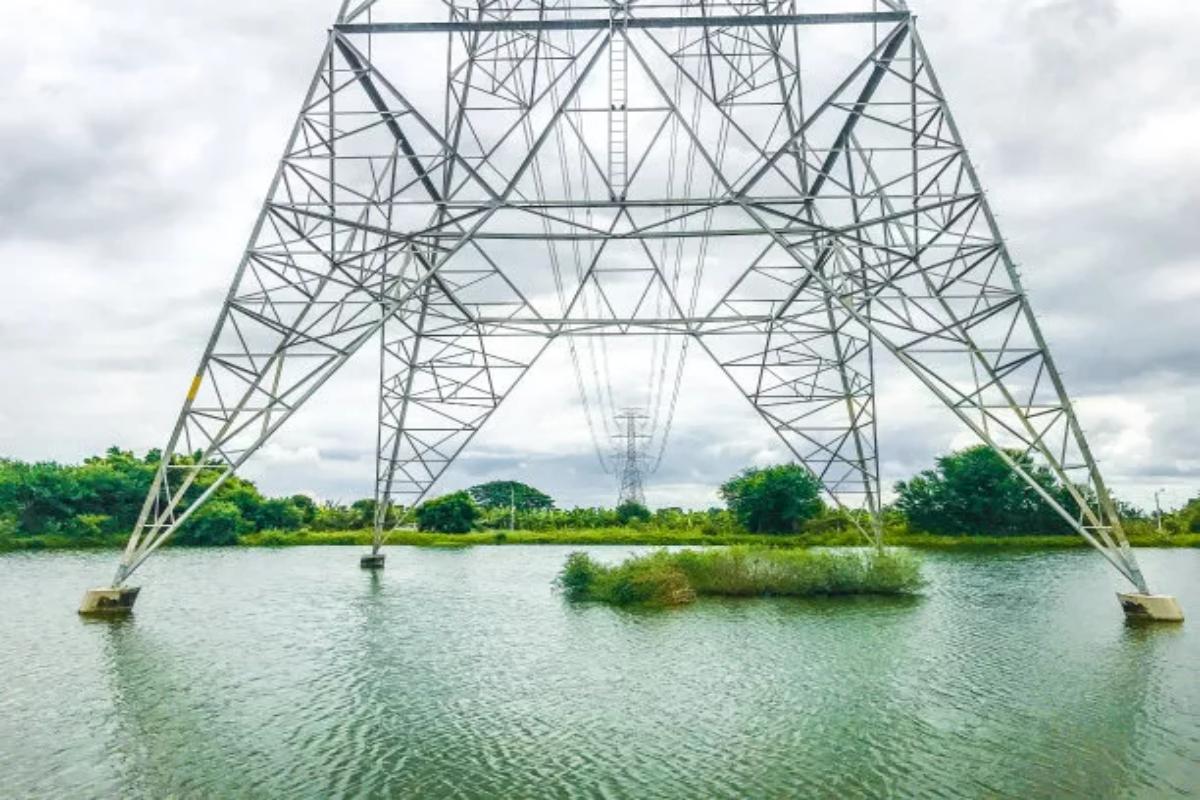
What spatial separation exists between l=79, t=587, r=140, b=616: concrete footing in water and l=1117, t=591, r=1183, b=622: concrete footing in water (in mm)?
23716

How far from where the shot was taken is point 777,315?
27.7m

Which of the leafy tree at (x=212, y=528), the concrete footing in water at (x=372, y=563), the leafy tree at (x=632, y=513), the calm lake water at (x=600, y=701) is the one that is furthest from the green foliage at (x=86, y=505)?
the calm lake water at (x=600, y=701)

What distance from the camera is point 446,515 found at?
65.1 m

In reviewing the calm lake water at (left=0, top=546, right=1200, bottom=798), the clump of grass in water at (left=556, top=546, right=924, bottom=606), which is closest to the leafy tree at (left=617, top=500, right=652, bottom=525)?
the clump of grass in water at (left=556, top=546, right=924, bottom=606)

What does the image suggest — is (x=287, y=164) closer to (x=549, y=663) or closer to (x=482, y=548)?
(x=549, y=663)

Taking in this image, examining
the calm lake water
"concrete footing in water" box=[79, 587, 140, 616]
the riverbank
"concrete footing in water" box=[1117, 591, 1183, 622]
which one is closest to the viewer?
the calm lake water

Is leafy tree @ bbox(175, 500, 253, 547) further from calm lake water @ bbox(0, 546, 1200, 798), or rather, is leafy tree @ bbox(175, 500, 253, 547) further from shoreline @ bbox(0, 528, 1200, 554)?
calm lake water @ bbox(0, 546, 1200, 798)

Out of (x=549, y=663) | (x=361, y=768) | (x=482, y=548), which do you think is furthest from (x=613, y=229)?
(x=482, y=548)

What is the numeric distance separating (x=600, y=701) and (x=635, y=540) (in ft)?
160

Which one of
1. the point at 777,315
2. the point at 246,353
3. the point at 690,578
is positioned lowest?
the point at 690,578

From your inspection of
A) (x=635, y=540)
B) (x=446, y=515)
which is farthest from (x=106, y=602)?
(x=446, y=515)

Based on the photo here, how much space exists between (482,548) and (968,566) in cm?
2848

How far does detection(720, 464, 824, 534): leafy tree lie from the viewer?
192ft

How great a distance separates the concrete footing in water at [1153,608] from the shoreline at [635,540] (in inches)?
1070
